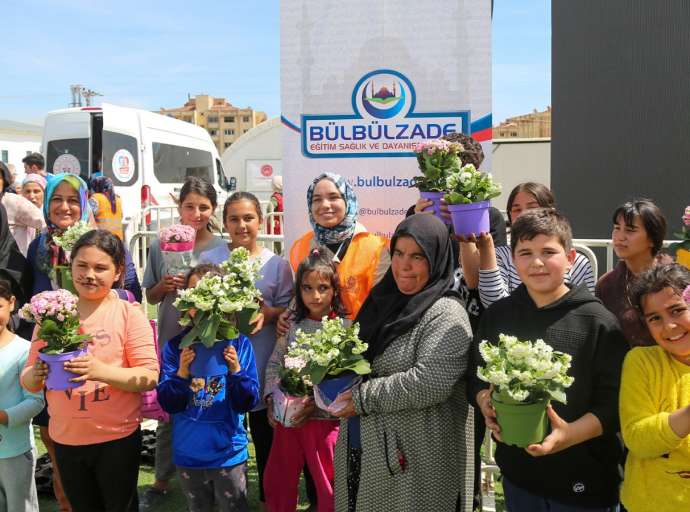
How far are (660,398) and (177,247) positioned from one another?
2.49 metres

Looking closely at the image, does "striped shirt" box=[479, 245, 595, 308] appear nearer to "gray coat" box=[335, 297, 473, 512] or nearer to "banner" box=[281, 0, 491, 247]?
"gray coat" box=[335, 297, 473, 512]

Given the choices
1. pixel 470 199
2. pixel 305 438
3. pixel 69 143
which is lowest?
pixel 305 438

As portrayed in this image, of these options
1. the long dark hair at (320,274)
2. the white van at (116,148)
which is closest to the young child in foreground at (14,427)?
the long dark hair at (320,274)

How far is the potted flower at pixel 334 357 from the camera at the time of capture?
101 inches

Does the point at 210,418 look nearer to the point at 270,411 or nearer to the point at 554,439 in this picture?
the point at 270,411

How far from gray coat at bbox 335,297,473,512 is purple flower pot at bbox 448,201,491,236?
348 mm

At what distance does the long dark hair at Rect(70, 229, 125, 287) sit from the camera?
326 cm

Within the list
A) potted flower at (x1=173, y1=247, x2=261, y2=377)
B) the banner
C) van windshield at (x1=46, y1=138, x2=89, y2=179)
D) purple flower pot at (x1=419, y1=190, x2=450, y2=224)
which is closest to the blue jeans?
purple flower pot at (x1=419, y1=190, x2=450, y2=224)

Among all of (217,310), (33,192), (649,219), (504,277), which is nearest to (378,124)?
(504,277)

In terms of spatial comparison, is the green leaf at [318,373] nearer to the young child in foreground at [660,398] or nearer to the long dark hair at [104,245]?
the young child in foreground at [660,398]

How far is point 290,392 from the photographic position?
2998mm

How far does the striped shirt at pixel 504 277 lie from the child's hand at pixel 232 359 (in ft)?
4.04

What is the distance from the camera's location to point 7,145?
27016 millimetres

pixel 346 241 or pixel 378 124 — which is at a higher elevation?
pixel 378 124
